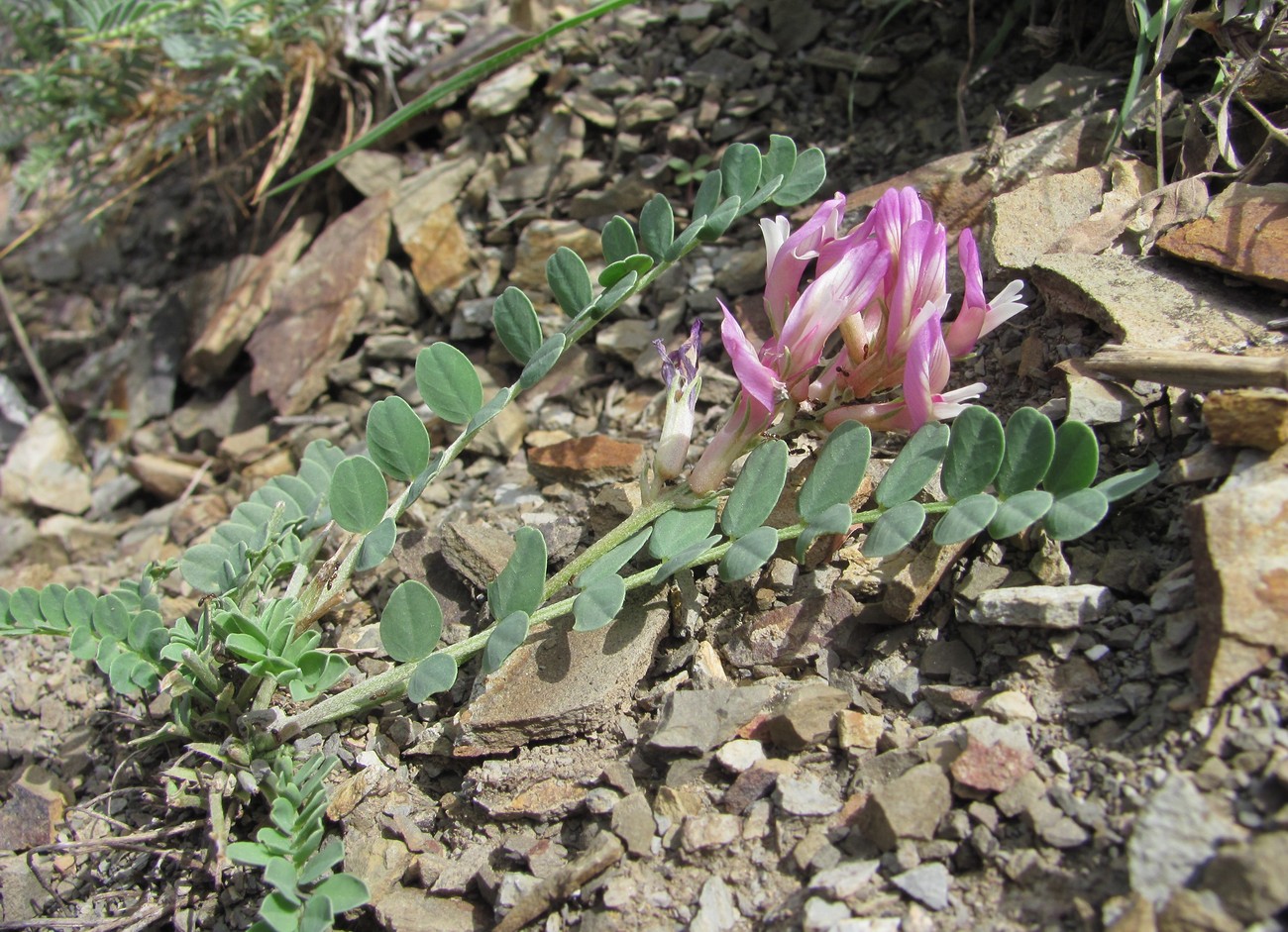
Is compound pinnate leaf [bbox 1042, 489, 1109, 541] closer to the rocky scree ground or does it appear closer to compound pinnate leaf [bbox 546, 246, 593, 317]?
the rocky scree ground

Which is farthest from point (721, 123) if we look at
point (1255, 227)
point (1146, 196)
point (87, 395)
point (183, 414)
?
point (87, 395)

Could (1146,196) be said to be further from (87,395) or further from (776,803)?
(87,395)

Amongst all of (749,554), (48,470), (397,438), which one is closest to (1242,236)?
(749,554)

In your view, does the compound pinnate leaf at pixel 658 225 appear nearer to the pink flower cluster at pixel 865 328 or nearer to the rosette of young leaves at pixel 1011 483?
the pink flower cluster at pixel 865 328

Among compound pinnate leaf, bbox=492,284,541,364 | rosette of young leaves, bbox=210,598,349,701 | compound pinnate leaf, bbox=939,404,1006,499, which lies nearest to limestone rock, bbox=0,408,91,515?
rosette of young leaves, bbox=210,598,349,701

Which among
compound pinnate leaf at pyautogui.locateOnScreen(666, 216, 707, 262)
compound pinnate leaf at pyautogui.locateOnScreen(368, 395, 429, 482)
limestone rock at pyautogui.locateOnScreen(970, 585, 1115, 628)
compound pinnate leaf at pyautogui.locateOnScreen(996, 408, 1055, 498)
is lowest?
limestone rock at pyautogui.locateOnScreen(970, 585, 1115, 628)

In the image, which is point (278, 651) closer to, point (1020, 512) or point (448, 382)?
point (448, 382)

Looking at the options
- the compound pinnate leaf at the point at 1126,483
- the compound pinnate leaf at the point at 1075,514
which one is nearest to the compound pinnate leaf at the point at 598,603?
the compound pinnate leaf at the point at 1075,514
